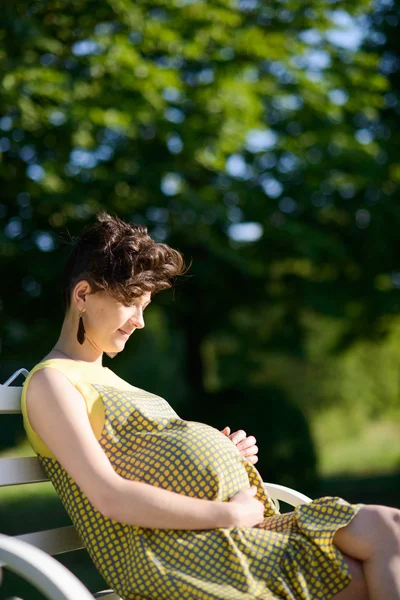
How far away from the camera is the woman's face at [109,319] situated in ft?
7.13

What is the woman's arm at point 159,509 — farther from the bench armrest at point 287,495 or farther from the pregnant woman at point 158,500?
the bench armrest at point 287,495

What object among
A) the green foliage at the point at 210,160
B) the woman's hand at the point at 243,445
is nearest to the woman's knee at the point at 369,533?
the woman's hand at the point at 243,445

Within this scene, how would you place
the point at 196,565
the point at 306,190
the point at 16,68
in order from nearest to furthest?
1. the point at 196,565
2. the point at 16,68
3. the point at 306,190

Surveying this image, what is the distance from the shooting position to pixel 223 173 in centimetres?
833

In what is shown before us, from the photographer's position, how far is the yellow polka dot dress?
1.86m

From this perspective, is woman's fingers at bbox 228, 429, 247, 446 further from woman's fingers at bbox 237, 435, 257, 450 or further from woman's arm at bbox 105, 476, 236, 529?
woman's arm at bbox 105, 476, 236, 529

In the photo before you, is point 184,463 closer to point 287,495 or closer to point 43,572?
point 43,572

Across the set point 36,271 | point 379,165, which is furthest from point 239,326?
point 36,271

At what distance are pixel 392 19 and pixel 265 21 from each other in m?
2.70

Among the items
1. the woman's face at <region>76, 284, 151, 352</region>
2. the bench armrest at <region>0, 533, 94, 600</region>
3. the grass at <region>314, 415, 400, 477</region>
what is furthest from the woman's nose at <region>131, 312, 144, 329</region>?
the grass at <region>314, 415, 400, 477</region>

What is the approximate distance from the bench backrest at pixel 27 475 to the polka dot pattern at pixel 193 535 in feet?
0.17

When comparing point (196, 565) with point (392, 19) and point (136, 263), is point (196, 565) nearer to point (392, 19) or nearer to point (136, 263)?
point (136, 263)

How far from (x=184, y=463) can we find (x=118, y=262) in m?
0.55

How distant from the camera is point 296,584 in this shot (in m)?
1.89
